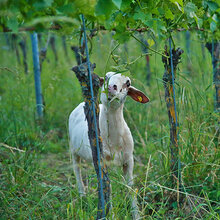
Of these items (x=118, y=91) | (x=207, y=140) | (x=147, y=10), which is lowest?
(x=207, y=140)

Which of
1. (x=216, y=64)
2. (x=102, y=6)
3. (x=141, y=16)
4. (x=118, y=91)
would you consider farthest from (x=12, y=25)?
(x=216, y=64)

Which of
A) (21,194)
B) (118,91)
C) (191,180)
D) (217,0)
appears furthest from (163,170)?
(217,0)

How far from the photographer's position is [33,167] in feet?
9.50

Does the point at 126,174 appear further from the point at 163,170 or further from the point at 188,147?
the point at 188,147

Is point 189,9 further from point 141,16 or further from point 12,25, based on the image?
point 12,25

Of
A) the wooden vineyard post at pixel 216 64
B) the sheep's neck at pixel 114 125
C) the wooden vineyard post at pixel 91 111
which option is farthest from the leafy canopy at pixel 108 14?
the sheep's neck at pixel 114 125

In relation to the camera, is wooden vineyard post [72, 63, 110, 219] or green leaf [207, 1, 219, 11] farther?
green leaf [207, 1, 219, 11]

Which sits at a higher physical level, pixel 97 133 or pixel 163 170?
pixel 97 133

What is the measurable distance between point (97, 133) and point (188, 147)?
1.05 metres

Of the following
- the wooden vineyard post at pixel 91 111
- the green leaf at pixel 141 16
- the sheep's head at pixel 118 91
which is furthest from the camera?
the sheep's head at pixel 118 91

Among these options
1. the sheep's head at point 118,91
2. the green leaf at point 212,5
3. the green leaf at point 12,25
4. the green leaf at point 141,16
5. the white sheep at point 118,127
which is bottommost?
the white sheep at point 118,127

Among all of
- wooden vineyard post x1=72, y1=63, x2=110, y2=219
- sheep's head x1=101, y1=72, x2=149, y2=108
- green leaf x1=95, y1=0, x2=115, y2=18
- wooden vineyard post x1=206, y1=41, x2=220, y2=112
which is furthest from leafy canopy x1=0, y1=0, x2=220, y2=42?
wooden vineyard post x1=206, y1=41, x2=220, y2=112

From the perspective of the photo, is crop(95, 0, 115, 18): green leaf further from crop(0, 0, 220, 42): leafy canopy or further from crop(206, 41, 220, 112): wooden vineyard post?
→ crop(206, 41, 220, 112): wooden vineyard post

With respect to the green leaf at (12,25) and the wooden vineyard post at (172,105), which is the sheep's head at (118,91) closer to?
the wooden vineyard post at (172,105)
